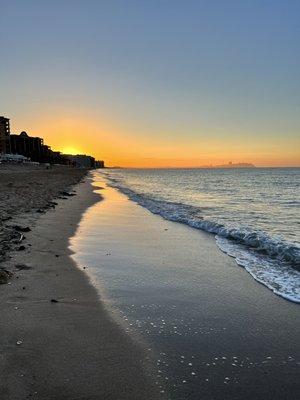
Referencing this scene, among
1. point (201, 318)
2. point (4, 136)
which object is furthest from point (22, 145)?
point (201, 318)

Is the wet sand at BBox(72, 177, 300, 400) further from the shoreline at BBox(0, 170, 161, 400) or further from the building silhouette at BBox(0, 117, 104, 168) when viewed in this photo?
the building silhouette at BBox(0, 117, 104, 168)

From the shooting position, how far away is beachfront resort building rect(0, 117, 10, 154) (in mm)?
126150

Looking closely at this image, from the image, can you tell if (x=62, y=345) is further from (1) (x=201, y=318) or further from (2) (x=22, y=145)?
(2) (x=22, y=145)

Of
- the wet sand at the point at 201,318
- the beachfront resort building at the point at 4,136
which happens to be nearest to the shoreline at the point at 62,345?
the wet sand at the point at 201,318

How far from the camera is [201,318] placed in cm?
546

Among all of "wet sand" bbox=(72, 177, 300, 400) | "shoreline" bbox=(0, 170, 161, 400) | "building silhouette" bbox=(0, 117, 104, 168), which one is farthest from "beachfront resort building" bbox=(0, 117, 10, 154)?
"shoreline" bbox=(0, 170, 161, 400)

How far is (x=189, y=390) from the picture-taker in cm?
358

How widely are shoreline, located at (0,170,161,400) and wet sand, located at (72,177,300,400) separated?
290 mm

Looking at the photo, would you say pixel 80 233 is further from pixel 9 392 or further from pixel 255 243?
pixel 9 392

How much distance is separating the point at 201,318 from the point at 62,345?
6.52 feet

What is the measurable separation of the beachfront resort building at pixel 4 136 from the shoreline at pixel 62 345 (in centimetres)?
12849

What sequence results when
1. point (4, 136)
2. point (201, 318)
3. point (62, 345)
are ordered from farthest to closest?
point (4, 136) < point (201, 318) < point (62, 345)

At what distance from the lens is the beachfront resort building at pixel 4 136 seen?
126150mm


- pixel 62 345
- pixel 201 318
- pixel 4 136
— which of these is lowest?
pixel 201 318
